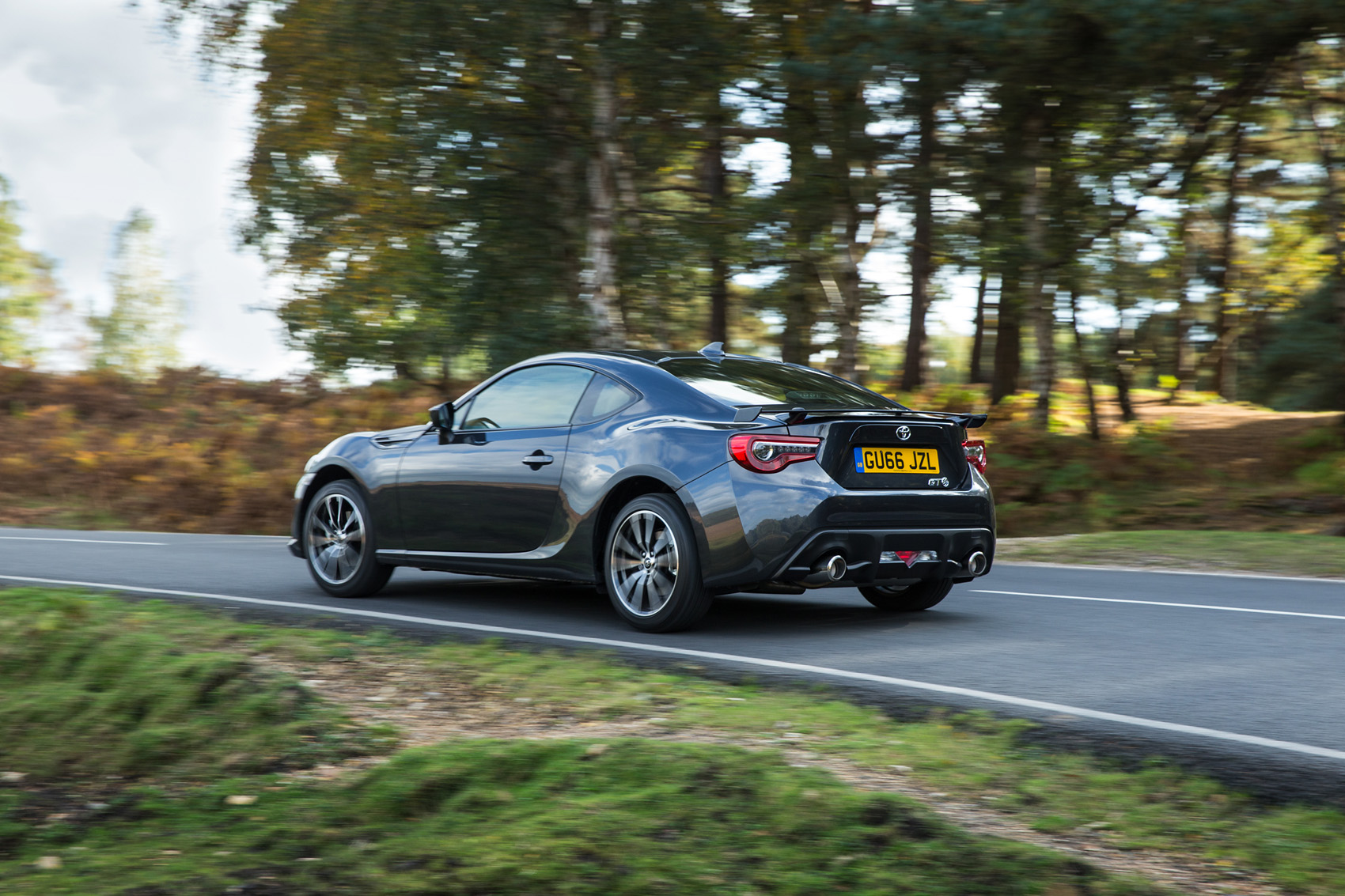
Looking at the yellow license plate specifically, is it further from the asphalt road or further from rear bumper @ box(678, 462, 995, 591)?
the asphalt road

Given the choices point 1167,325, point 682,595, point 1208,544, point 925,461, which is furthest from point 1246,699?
point 1167,325

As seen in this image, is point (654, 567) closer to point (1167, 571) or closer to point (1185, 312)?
point (1167, 571)

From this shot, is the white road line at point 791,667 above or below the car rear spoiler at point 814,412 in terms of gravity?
below

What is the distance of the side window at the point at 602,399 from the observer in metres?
7.46

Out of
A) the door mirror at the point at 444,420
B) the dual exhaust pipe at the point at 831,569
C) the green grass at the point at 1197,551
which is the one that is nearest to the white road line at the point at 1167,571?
the green grass at the point at 1197,551

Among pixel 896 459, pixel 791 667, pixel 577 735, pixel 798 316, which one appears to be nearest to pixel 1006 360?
pixel 798 316

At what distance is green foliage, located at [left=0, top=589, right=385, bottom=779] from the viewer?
450 cm

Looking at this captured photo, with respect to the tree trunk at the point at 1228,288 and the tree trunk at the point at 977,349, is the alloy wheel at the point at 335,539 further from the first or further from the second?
the tree trunk at the point at 977,349

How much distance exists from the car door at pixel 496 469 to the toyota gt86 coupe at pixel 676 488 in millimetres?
11

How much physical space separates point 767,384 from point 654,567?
50.8 inches

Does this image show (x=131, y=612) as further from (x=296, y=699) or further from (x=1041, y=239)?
(x=1041, y=239)

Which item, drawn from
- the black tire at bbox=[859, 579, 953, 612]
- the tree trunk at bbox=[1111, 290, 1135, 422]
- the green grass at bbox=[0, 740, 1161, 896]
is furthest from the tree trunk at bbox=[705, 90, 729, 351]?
the green grass at bbox=[0, 740, 1161, 896]

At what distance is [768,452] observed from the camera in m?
6.73

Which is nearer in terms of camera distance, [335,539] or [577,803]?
[577,803]
